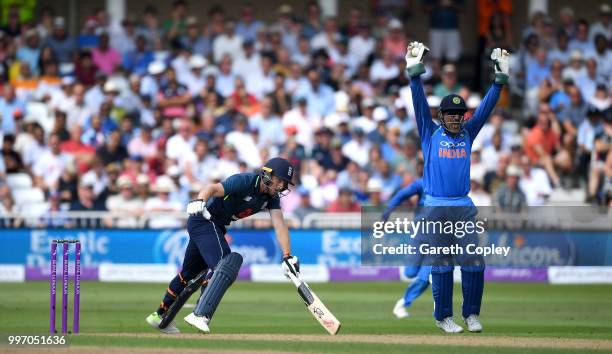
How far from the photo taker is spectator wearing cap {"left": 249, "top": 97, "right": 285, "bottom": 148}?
2002cm

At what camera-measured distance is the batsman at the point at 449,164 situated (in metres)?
10.5

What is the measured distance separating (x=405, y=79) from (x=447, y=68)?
0.94m

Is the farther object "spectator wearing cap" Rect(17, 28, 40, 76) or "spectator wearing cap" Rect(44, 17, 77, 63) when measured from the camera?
"spectator wearing cap" Rect(44, 17, 77, 63)

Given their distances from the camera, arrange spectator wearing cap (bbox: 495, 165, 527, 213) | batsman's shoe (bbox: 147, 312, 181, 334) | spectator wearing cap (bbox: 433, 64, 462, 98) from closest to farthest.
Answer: batsman's shoe (bbox: 147, 312, 181, 334) < spectator wearing cap (bbox: 495, 165, 527, 213) < spectator wearing cap (bbox: 433, 64, 462, 98)

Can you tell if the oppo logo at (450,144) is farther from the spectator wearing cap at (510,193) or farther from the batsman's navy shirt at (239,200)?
the spectator wearing cap at (510,193)

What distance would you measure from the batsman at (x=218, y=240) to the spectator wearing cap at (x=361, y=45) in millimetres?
11299

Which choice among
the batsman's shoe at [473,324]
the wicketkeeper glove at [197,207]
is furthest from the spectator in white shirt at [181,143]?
the wicketkeeper glove at [197,207]

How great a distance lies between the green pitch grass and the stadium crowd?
219cm

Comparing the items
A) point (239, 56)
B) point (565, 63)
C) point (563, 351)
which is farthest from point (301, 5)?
point (563, 351)

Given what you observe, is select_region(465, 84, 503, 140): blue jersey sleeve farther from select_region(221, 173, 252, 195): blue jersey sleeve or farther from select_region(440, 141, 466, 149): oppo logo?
select_region(221, 173, 252, 195): blue jersey sleeve

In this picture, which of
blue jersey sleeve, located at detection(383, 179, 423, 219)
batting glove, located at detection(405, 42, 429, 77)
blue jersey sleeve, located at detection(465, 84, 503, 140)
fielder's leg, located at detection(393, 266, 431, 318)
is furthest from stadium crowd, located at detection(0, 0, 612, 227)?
batting glove, located at detection(405, 42, 429, 77)

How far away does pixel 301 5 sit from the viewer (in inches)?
957

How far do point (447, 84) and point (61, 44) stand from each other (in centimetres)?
702

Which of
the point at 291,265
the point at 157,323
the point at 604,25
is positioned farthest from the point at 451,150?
the point at 604,25
